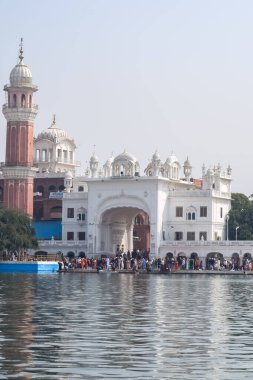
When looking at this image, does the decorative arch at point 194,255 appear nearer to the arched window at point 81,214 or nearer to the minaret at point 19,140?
the arched window at point 81,214

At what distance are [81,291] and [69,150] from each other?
253 feet

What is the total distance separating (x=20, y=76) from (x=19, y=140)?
20.0 feet

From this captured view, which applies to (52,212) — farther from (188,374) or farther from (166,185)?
(188,374)

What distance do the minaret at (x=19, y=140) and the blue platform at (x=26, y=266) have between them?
82.9 feet

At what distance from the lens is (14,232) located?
7744cm

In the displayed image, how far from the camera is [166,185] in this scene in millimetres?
93625

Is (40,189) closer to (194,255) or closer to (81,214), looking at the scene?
(81,214)

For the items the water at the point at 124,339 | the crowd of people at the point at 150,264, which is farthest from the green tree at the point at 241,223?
the water at the point at 124,339

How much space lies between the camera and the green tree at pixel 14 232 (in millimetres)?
77188

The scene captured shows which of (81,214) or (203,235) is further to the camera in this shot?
(81,214)

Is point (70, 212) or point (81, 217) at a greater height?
point (70, 212)

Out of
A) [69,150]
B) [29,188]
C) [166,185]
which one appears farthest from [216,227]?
[69,150]

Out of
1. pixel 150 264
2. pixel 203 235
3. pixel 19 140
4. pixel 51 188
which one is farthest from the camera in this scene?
pixel 51 188

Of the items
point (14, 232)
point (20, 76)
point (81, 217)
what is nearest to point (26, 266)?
point (14, 232)
